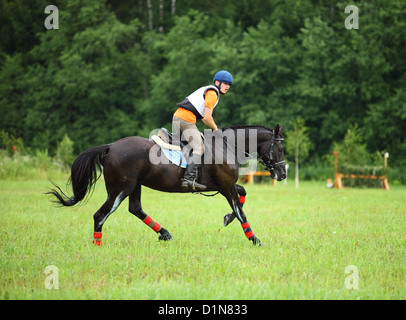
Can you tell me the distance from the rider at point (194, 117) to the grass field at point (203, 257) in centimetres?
118

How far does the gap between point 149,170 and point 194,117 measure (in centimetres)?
123

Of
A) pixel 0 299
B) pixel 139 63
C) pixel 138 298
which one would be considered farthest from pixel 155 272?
pixel 139 63

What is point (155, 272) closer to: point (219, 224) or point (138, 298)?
point (138, 298)

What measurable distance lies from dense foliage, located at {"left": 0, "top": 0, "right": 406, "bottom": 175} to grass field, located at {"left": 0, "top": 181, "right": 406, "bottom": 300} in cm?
2543

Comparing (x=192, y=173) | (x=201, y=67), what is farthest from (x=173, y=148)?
(x=201, y=67)

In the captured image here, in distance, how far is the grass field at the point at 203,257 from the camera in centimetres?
512

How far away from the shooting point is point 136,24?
47.6 m

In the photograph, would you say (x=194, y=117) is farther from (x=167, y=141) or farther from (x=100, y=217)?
(x=100, y=217)

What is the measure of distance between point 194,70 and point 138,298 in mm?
38927

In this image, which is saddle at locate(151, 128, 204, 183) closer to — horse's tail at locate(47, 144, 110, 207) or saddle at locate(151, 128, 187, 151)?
saddle at locate(151, 128, 187, 151)

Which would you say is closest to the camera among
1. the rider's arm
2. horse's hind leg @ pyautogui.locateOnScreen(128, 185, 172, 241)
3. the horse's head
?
the rider's arm

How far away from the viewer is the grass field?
5.12 metres

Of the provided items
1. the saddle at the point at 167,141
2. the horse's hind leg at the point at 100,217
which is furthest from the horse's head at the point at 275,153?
the horse's hind leg at the point at 100,217

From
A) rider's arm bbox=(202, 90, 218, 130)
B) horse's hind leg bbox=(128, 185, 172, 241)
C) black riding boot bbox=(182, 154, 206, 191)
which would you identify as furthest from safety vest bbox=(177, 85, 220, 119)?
horse's hind leg bbox=(128, 185, 172, 241)
